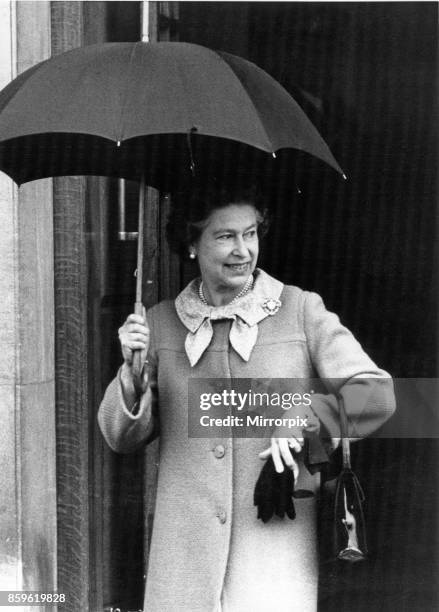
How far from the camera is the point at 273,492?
10.2 feet

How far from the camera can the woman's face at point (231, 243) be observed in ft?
10.5

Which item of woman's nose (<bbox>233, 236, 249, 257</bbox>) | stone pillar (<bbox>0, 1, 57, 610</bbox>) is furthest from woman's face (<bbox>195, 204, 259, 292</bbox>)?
stone pillar (<bbox>0, 1, 57, 610</bbox>)

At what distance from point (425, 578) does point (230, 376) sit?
2466 mm

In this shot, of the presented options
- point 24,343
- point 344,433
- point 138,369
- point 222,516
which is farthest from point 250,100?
point 24,343

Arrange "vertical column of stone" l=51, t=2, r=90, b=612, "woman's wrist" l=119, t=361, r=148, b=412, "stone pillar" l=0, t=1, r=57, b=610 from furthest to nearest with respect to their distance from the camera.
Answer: "vertical column of stone" l=51, t=2, r=90, b=612 → "stone pillar" l=0, t=1, r=57, b=610 → "woman's wrist" l=119, t=361, r=148, b=412

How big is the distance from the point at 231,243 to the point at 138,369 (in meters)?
0.48

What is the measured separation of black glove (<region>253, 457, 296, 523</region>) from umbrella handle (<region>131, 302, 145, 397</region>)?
17.3 inches

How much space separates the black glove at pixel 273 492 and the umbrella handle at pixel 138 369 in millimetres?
439

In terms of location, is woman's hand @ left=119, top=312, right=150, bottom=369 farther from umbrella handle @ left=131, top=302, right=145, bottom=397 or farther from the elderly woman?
the elderly woman

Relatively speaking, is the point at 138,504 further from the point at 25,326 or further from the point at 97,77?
the point at 97,77

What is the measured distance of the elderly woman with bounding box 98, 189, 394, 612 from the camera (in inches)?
126

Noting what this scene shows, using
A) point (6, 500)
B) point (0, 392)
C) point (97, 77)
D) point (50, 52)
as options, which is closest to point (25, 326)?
point (0, 392)

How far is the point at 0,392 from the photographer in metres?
4.26

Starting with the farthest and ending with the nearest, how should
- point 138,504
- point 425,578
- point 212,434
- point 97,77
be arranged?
1. point 425,578
2. point 138,504
3. point 212,434
4. point 97,77
